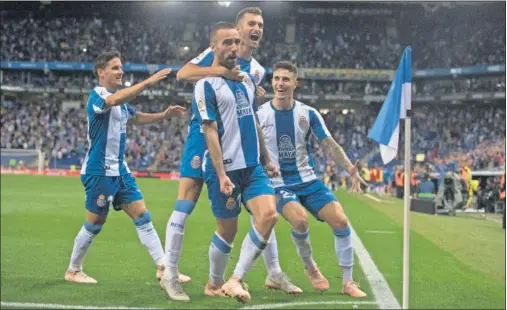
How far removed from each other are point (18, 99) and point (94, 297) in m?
49.6

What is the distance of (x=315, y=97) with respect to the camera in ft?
158

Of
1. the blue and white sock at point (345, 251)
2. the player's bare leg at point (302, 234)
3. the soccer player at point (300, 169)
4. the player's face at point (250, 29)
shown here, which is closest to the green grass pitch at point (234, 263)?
the player's bare leg at point (302, 234)

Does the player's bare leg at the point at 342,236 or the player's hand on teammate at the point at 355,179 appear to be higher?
the player's hand on teammate at the point at 355,179

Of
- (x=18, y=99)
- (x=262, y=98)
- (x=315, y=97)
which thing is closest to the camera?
(x=262, y=98)

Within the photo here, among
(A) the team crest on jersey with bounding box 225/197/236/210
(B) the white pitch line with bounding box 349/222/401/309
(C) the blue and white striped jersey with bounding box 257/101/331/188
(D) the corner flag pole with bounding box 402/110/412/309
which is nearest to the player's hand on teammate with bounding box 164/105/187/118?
(C) the blue and white striped jersey with bounding box 257/101/331/188

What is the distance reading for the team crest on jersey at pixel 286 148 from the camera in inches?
248

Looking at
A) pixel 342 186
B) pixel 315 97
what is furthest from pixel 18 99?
pixel 342 186

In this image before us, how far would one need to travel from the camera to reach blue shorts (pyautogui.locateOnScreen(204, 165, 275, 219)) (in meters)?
5.25

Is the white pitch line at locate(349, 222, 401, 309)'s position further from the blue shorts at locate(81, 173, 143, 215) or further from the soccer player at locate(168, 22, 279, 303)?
the blue shorts at locate(81, 173, 143, 215)

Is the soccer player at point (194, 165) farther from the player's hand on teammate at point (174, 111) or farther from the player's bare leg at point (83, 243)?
the player's bare leg at point (83, 243)

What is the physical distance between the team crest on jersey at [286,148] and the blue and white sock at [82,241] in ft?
6.60

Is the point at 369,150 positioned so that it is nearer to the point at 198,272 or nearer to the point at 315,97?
the point at 315,97

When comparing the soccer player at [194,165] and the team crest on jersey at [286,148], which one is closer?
the soccer player at [194,165]

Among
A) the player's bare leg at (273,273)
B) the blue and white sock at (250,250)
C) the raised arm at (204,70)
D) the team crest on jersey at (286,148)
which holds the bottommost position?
the player's bare leg at (273,273)
